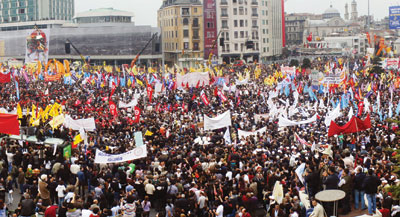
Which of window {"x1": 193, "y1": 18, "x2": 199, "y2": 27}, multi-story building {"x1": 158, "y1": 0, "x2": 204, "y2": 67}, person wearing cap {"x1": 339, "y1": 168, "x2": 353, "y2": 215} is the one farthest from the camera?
window {"x1": 193, "y1": 18, "x2": 199, "y2": 27}

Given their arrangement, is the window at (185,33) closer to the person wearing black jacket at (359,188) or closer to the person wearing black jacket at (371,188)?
the person wearing black jacket at (359,188)

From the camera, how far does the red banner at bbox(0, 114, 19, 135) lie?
1869 cm

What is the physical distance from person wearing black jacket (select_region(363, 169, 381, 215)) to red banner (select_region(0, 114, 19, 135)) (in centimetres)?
1127

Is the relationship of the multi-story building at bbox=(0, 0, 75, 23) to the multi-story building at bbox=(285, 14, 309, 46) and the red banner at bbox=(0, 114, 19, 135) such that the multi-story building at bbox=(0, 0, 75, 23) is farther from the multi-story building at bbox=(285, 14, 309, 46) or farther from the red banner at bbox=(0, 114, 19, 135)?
the red banner at bbox=(0, 114, 19, 135)

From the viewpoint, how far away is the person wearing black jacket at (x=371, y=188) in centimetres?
1314

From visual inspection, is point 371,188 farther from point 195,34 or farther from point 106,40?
point 106,40

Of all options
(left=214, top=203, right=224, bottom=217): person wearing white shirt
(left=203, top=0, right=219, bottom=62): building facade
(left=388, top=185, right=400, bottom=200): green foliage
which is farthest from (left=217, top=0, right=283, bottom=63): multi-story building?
(left=388, top=185, right=400, bottom=200): green foliage

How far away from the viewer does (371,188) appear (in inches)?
519

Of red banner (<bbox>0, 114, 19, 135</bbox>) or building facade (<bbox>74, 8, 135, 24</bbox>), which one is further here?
building facade (<bbox>74, 8, 135, 24</bbox>)

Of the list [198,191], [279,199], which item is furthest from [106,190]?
[279,199]

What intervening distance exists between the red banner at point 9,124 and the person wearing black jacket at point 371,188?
11272mm

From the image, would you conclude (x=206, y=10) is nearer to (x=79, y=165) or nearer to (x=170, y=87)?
(x=170, y=87)

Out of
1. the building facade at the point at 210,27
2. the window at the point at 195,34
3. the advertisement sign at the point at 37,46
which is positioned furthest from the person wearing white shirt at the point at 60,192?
the window at the point at 195,34

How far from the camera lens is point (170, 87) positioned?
39906mm
